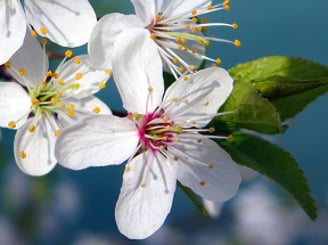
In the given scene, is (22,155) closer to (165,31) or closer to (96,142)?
(96,142)

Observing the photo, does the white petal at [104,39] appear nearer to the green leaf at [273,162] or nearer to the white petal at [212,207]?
the green leaf at [273,162]

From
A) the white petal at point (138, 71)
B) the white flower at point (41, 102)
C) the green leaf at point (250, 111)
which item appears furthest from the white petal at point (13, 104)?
the green leaf at point (250, 111)

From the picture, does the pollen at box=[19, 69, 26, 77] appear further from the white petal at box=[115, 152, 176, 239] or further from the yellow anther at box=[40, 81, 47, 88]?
the white petal at box=[115, 152, 176, 239]

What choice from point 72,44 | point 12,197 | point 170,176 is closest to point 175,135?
point 170,176

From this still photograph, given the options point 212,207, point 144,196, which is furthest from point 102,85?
point 212,207

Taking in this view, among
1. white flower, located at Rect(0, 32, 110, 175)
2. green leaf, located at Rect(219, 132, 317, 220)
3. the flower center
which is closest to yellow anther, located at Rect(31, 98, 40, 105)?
white flower, located at Rect(0, 32, 110, 175)

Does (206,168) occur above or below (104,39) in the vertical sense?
below

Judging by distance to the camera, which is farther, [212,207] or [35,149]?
[212,207]

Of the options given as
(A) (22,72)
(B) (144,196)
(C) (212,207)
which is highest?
(A) (22,72)

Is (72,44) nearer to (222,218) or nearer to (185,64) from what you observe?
(185,64)
